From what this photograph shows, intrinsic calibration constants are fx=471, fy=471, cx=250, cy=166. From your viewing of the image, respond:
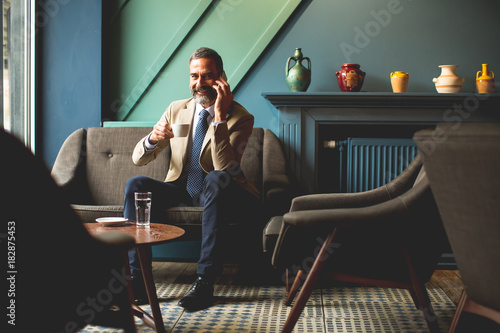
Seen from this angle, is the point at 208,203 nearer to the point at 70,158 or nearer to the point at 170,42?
the point at 70,158

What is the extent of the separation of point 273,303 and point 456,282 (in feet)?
3.77

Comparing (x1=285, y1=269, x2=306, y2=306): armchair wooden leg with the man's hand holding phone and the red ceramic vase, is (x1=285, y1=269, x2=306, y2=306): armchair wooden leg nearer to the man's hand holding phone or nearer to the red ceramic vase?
the man's hand holding phone

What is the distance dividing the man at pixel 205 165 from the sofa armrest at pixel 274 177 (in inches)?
4.6

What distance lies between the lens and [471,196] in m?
1.12

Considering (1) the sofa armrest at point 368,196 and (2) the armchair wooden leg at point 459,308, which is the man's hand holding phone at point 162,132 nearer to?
(1) the sofa armrest at point 368,196

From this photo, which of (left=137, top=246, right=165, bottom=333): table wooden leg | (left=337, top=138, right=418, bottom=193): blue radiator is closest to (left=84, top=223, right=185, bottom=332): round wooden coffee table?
(left=137, top=246, right=165, bottom=333): table wooden leg

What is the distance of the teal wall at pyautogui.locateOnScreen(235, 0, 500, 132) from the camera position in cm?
314

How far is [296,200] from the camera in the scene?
2.02 meters

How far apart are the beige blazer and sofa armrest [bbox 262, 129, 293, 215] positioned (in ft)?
0.34

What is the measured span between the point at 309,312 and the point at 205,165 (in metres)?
0.96

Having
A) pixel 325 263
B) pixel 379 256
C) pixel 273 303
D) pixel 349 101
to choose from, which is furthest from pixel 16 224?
pixel 349 101

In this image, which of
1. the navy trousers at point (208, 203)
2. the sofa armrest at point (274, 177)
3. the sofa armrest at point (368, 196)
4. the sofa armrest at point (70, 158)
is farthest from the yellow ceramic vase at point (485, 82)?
the sofa armrest at point (70, 158)

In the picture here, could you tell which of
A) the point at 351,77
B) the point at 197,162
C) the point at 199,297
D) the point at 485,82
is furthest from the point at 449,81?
the point at 199,297

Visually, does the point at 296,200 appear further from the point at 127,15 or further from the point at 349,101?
the point at 127,15
